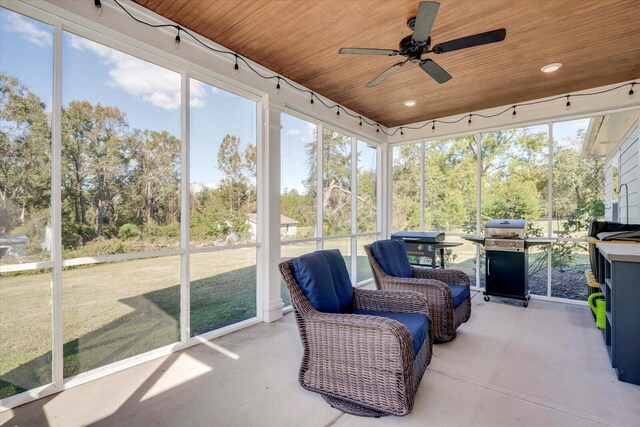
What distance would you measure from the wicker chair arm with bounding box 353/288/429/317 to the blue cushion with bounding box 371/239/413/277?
0.64 meters

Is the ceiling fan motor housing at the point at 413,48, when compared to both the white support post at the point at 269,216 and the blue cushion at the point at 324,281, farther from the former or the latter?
the blue cushion at the point at 324,281

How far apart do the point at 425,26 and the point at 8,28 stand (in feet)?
9.07

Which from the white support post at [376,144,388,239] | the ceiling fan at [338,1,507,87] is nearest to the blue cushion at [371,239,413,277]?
the ceiling fan at [338,1,507,87]

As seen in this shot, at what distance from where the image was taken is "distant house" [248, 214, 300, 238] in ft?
11.8

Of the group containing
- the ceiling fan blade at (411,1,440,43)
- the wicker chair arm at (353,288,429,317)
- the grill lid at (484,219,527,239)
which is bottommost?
the wicker chair arm at (353,288,429,317)

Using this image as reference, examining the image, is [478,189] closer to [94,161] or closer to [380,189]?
[380,189]

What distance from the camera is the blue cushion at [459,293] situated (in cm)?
293

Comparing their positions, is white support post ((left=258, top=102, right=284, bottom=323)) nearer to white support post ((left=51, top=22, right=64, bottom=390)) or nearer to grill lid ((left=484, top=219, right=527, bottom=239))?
white support post ((left=51, top=22, right=64, bottom=390))

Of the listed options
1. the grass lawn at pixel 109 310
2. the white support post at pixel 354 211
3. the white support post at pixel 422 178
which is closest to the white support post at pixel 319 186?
the white support post at pixel 354 211

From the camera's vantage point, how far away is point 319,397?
2.07 metres

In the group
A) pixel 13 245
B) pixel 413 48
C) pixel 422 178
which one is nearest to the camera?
pixel 13 245

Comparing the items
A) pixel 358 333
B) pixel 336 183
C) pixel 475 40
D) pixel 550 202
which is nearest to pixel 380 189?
pixel 336 183

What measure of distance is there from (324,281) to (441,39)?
8.27ft

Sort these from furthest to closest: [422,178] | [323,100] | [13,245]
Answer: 1. [422,178]
2. [323,100]
3. [13,245]
